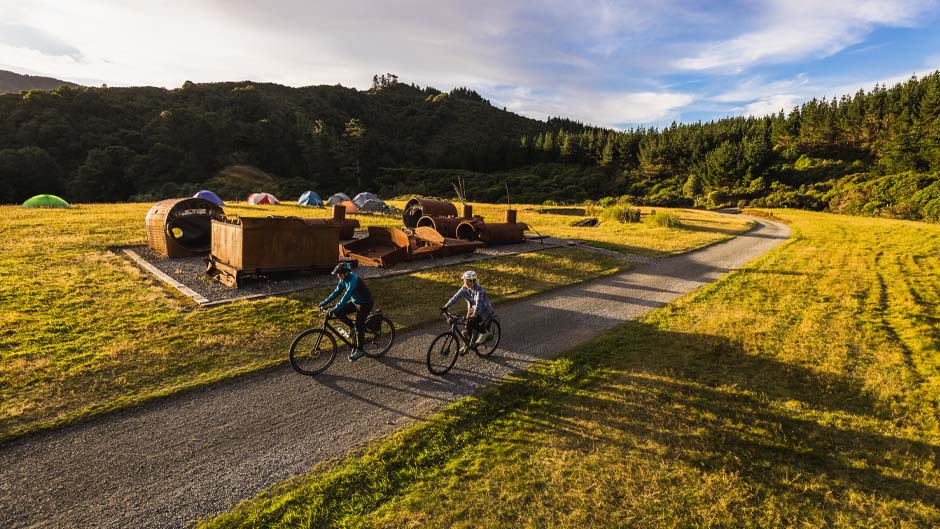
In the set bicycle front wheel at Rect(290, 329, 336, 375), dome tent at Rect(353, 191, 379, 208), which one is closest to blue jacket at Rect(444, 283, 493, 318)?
bicycle front wheel at Rect(290, 329, 336, 375)

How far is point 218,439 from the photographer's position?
633 centimetres

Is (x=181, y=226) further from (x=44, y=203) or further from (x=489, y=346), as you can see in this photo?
(x=44, y=203)

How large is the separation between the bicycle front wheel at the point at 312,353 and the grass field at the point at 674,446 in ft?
9.90

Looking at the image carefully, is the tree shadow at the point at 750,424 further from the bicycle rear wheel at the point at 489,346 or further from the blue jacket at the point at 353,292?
the blue jacket at the point at 353,292

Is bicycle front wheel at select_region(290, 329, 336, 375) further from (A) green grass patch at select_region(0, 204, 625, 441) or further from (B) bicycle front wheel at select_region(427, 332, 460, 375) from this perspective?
(B) bicycle front wheel at select_region(427, 332, 460, 375)


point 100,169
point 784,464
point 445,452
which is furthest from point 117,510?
point 100,169

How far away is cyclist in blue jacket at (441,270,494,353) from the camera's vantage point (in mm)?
9109

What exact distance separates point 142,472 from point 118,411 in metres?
2.05

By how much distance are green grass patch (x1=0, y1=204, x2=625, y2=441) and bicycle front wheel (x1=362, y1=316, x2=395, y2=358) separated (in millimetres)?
1737

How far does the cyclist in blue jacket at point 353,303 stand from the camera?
8.62 metres

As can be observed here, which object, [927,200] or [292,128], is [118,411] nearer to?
[927,200]

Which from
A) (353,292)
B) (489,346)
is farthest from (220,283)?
(489,346)

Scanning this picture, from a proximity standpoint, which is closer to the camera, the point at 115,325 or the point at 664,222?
the point at 115,325

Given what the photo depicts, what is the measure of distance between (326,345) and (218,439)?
3359 millimetres
